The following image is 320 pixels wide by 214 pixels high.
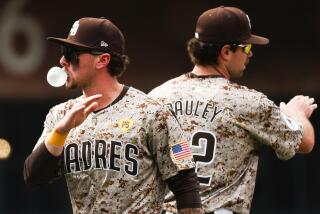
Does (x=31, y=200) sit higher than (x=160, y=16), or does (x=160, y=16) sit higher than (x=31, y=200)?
(x=160, y=16)

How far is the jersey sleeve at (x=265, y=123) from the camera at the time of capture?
569 centimetres

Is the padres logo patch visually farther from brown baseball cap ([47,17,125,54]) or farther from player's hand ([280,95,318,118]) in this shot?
player's hand ([280,95,318,118])

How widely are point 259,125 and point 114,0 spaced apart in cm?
496

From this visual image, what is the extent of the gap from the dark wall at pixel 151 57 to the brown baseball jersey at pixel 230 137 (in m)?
4.62

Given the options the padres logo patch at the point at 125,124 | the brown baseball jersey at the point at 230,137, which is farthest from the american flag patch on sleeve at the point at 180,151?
the brown baseball jersey at the point at 230,137

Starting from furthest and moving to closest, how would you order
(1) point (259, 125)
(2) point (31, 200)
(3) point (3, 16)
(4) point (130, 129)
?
1. (2) point (31, 200)
2. (3) point (3, 16)
3. (1) point (259, 125)
4. (4) point (130, 129)

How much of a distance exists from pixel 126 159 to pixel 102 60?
45cm

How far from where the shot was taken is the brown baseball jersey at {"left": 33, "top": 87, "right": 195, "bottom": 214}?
5.18m

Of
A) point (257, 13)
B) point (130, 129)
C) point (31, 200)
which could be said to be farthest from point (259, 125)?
point (31, 200)

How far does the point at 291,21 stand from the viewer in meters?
10.7

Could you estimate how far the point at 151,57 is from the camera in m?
10.8

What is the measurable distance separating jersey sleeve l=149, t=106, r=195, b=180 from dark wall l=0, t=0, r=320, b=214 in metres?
5.17

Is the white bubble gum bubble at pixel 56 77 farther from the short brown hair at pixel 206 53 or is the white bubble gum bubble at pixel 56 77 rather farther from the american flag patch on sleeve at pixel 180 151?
the short brown hair at pixel 206 53

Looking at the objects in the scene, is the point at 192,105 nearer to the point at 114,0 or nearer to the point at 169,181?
the point at 169,181
